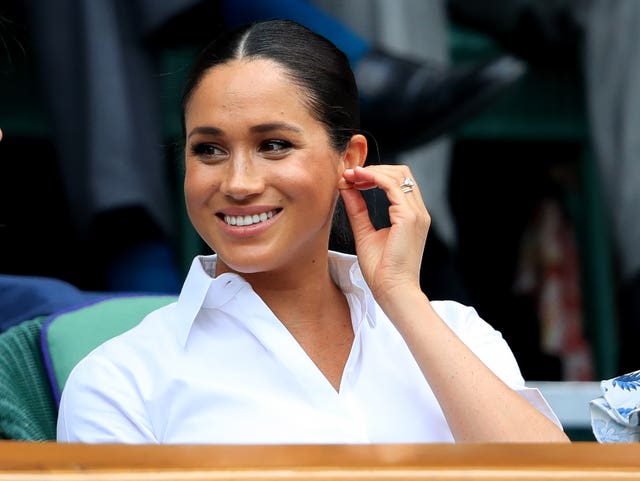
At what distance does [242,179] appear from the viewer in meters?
1.70

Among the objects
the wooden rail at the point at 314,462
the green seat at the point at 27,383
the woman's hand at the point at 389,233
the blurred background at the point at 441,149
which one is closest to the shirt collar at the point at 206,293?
the woman's hand at the point at 389,233

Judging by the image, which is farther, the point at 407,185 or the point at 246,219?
the point at 407,185

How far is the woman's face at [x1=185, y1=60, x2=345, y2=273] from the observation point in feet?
5.62

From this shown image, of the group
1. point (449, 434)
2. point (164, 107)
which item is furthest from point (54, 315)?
point (164, 107)

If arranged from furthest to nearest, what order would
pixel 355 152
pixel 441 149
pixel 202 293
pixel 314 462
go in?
pixel 441 149 → pixel 355 152 → pixel 202 293 → pixel 314 462

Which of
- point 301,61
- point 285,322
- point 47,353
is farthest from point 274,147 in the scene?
point 47,353

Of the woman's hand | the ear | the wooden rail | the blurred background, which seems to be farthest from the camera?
the blurred background

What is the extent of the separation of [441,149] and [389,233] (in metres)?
2.08

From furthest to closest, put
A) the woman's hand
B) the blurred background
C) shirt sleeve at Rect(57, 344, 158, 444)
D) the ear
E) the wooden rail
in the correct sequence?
1. the blurred background
2. the ear
3. the woman's hand
4. shirt sleeve at Rect(57, 344, 158, 444)
5. the wooden rail

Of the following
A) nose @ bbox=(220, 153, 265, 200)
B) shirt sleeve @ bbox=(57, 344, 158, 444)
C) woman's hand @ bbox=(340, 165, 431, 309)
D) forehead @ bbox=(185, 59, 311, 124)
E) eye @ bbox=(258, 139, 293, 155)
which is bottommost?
shirt sleeve @ bbox=(57, 344, 158, 444)

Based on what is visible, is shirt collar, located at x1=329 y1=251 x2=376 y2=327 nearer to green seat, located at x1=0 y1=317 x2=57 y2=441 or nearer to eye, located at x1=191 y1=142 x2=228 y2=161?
eye, located at x1=191 y1=142 x2=228 y2=161

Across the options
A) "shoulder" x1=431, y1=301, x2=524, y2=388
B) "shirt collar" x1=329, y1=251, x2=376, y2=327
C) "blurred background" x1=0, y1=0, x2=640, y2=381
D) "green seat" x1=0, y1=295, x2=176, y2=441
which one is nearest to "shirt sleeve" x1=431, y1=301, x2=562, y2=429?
"shoulder" x1=431, y1=301, x2=524, y2=388

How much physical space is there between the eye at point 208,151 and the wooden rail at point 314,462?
2.54 feet

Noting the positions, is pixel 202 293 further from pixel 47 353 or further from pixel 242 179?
pixel 47 353
